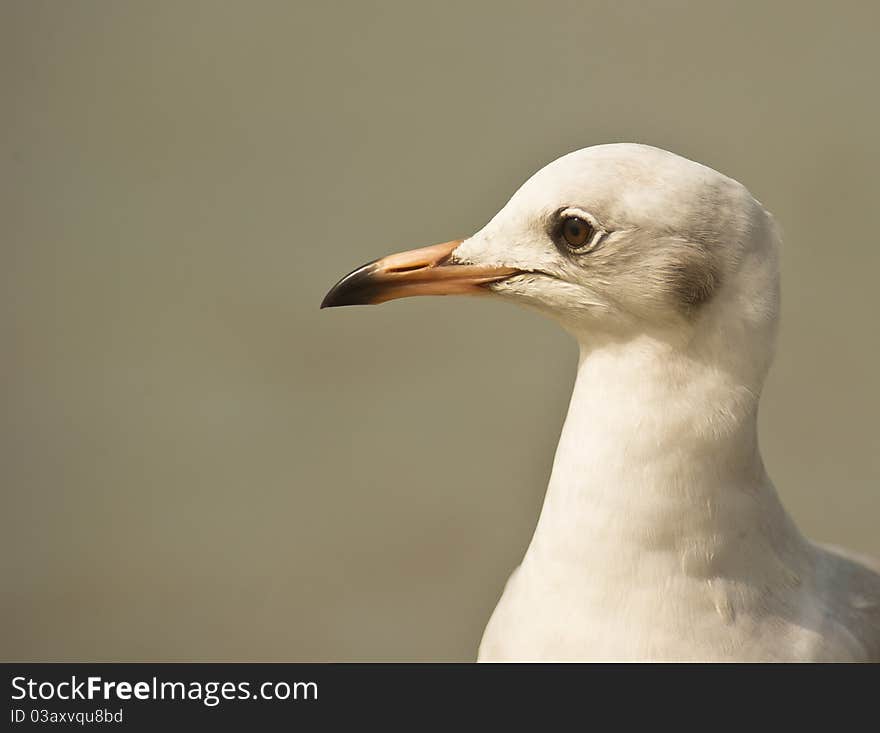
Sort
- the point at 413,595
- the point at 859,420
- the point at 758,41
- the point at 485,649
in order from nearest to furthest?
the point at 485,649 < the point at 413,595 < the point at 859,420 < the point at 758,41

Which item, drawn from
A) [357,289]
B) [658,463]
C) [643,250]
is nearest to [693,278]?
[643,250]


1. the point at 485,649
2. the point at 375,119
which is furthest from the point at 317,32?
the point at 485,649

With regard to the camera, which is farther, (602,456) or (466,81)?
(466,81)

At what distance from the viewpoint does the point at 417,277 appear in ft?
3.61

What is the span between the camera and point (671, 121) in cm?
253

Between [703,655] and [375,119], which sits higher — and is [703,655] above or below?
below

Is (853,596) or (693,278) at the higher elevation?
(693,278)

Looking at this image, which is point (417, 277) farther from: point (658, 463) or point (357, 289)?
point (658, 463)

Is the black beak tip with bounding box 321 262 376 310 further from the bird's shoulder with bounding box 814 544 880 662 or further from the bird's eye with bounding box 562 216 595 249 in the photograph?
the bird's shoulder with bounding box 814 544 880 662

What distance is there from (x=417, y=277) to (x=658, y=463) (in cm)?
25

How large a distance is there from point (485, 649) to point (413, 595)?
3.33 feet

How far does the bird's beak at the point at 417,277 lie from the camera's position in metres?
1.09

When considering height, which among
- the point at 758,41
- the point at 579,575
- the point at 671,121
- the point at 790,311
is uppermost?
the point at 758,41
